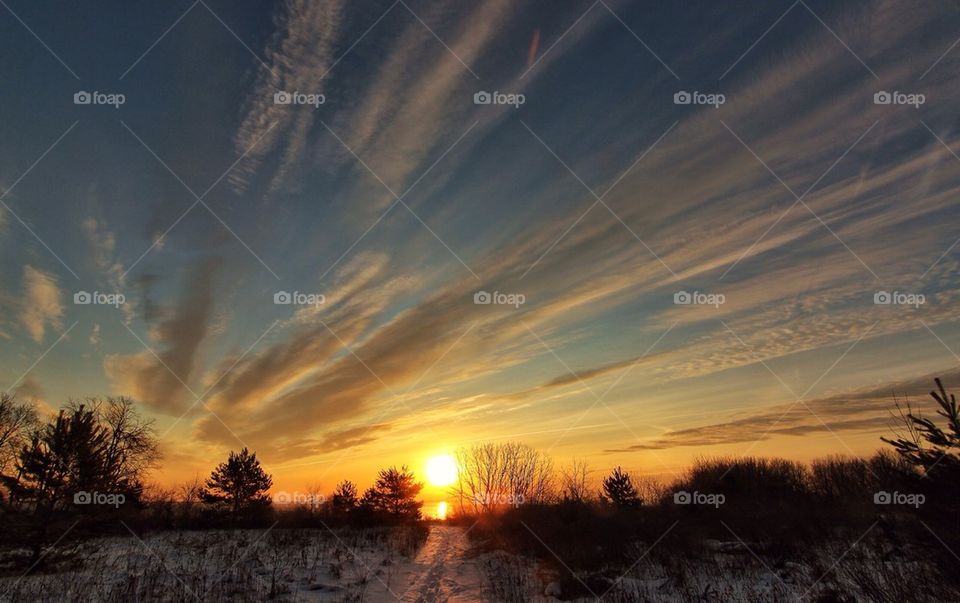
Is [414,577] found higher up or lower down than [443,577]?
higher up

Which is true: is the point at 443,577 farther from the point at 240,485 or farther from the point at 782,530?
the point at 240,485

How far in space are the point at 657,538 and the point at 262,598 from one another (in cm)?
2227

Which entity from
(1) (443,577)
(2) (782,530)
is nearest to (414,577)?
(1) (443,577)

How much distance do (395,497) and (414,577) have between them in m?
32.1

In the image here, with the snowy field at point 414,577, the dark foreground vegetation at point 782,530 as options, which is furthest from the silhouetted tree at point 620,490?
the snowy field at point 414,577

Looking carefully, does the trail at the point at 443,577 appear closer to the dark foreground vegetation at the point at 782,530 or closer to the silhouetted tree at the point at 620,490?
the dark foreground vegetation at the point at 782,530

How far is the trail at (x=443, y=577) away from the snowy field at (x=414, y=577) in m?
0.05

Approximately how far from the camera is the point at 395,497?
49594 mm

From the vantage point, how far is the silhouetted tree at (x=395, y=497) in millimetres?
48562

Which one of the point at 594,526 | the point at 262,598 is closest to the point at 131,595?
the point at 262,598

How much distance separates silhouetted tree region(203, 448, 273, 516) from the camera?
147 ft

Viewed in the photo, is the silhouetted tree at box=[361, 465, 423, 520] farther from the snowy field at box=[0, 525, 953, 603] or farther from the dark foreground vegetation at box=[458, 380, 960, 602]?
the snowy field at box=[0, 525, 953, 603]

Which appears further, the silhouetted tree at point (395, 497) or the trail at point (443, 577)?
the silhouetted tree at point (395, 497)

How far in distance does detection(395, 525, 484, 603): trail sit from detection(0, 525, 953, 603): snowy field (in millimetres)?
48
